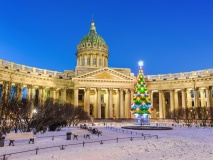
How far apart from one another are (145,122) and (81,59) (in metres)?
50.2

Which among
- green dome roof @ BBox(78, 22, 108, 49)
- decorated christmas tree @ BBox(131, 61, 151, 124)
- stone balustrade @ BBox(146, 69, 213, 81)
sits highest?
green dome roof @ BBox(78, 22, 108, 49)

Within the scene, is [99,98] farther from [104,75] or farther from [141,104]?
[141,104]

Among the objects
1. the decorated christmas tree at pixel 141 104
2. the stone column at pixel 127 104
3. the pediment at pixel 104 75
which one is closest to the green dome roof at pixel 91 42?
the pediment at pixel 104 75

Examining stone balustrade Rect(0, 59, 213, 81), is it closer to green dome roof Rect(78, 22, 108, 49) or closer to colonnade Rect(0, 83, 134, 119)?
colonnade Rect(0, 83, 134, 119)

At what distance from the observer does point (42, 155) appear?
479 inches

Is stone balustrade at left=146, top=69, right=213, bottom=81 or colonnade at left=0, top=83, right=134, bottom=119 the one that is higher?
stone balustrade at left=146, top=69, right=213, bottom=81

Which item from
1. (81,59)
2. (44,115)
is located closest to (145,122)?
(44,115)

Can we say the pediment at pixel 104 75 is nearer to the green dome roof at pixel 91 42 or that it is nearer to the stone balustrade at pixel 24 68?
the stone balustrade at pixel 24 68

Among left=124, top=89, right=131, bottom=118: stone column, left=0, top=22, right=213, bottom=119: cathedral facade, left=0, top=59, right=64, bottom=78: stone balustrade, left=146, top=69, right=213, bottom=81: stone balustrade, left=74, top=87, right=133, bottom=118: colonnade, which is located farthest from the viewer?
left=124, top=89, right=131, bottom=118: stone column

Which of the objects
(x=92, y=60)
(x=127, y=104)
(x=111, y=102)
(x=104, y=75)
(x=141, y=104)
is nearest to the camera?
(x=141, y=104)

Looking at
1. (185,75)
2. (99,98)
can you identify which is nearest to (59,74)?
(99,98)

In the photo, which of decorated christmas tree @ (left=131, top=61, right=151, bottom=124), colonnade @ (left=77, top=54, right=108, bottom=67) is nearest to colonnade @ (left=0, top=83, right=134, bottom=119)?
colonnade @ (left=77, top=54, right=108, bottom=67)

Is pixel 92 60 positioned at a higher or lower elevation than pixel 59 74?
higher

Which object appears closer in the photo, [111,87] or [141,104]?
[141,104]
